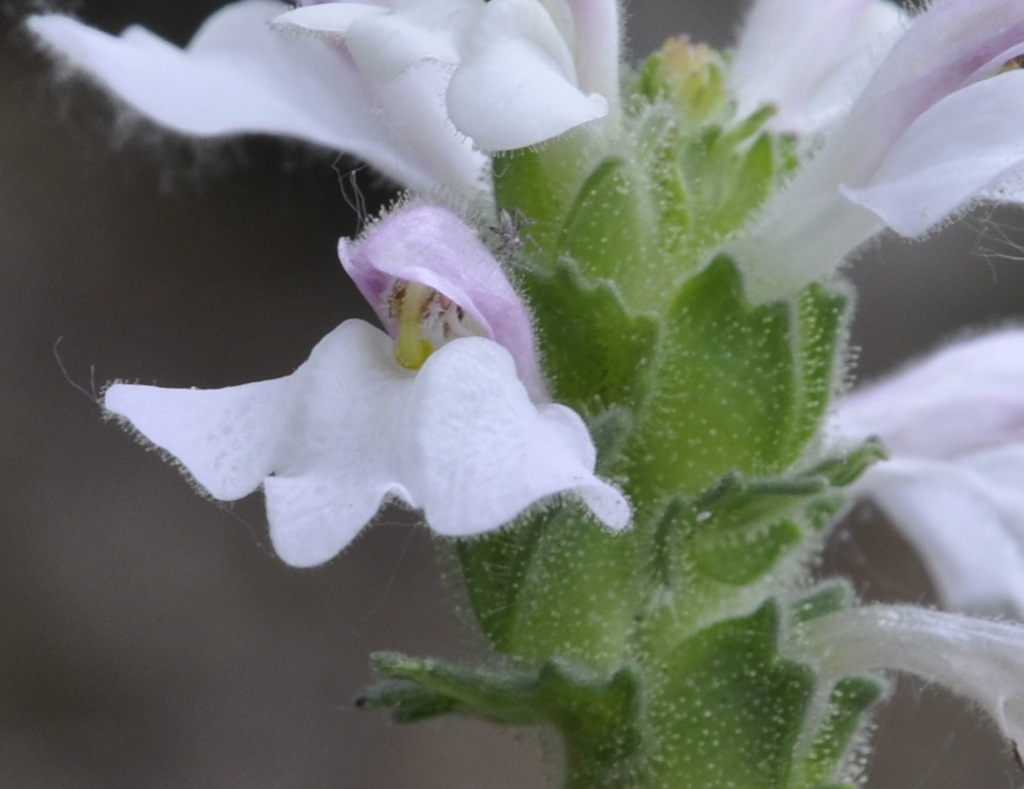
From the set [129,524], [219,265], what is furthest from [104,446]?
[219,265]

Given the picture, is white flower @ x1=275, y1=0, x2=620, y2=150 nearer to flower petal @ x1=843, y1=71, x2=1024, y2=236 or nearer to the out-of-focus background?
→ flower petal @ x1=843, y1=71, x2=1024, y2=236

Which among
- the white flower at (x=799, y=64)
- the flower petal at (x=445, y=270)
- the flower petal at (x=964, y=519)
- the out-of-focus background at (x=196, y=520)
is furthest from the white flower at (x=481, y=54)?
the out-of-focus background at (x=196, y=520)

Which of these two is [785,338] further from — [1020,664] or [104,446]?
[104,446]

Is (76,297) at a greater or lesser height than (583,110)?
lesser

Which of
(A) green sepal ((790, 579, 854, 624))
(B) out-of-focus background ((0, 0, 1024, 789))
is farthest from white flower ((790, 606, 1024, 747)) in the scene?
(B) out-of-focus background ((0, 0, 1024, 789))

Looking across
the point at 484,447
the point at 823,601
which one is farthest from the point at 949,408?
the point at 484,447

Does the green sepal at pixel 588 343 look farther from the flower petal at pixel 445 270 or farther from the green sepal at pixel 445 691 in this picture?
the green sepal at pixel 445 691

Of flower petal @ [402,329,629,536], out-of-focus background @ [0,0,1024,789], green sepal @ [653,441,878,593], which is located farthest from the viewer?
out-of-focus background @ [0,0,1024,789]
